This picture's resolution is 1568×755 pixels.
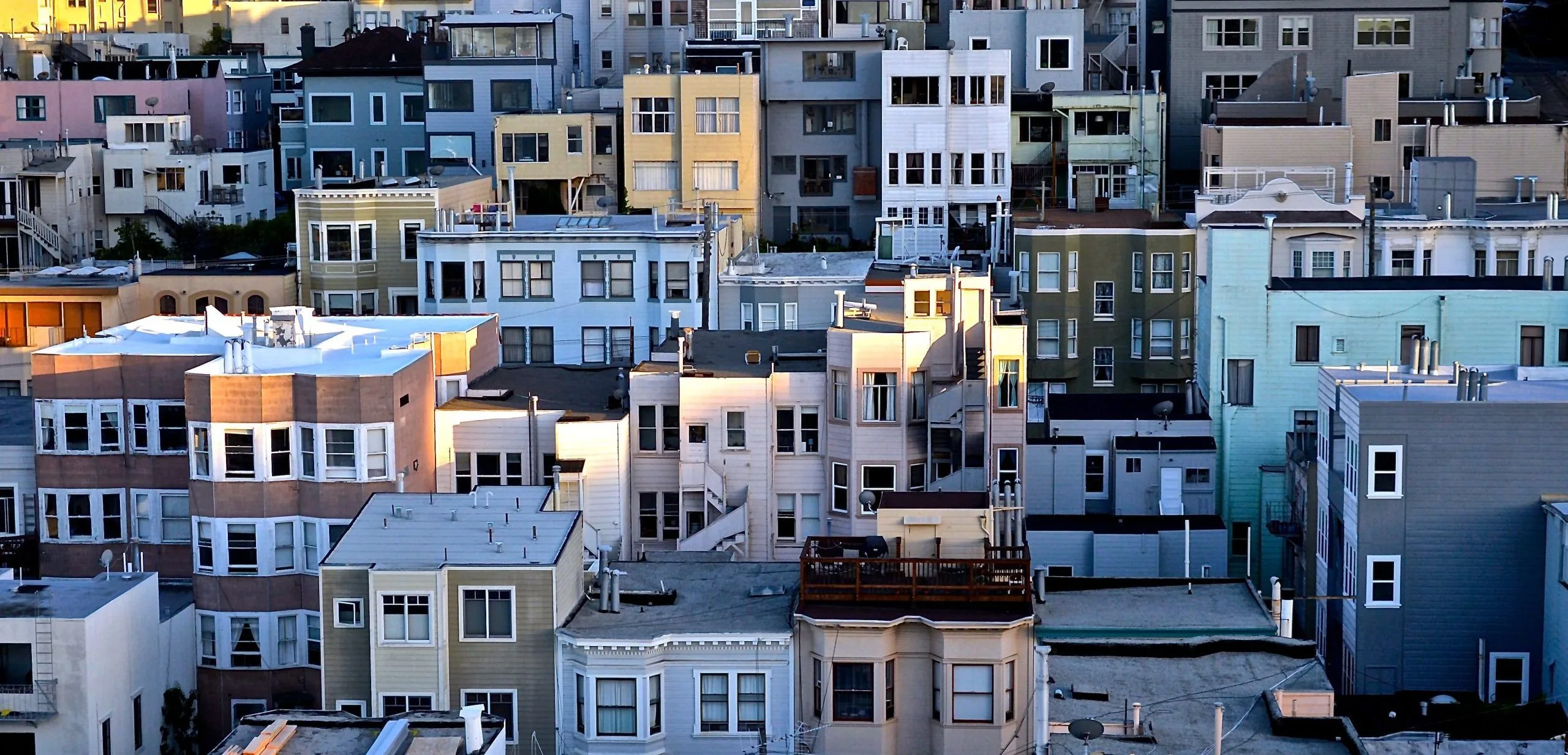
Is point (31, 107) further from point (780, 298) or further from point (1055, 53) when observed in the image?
point (780, 298)

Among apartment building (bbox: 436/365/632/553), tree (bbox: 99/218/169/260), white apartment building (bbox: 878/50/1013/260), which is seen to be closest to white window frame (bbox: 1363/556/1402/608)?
apartment building (bbox: 436/365/632/553)

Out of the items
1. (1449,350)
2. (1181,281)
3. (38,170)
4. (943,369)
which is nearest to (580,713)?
(943,369)

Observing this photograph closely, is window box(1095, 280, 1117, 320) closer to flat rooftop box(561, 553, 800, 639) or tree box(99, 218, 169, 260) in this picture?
flat rooftop box(561, 553, 800, 639)

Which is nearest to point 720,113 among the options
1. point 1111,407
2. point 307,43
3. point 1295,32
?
point 1295,32

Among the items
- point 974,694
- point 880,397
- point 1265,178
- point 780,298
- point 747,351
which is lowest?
point 974,694

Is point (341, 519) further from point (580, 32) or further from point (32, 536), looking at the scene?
point (580, 32)
